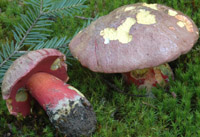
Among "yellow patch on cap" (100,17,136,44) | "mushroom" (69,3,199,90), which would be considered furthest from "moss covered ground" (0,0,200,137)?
"yellow patch on cap" (100,17,136,44)

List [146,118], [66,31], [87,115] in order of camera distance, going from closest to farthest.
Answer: [87,115]
[146,118]
[66,31]

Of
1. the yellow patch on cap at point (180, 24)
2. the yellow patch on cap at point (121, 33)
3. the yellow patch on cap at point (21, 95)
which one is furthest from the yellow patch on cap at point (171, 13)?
the yellow patch on cap at point (21, 95)

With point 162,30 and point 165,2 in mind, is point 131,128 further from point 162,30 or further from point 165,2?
point 165,2

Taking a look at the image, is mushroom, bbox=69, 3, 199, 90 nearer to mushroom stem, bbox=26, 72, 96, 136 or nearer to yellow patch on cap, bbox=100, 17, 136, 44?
yellow patch on cap, bbox=100, 17, 136, 44

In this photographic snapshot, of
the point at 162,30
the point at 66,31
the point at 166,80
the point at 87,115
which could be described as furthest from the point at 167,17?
the point at 66,31

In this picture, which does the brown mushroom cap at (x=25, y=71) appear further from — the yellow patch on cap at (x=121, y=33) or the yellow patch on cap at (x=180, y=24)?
the yellow patch on cap at (x=180, y=24)

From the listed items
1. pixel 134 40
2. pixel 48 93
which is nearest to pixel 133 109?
pixel 134 40
